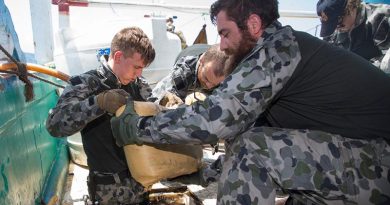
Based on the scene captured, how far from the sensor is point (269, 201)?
159 centimetres

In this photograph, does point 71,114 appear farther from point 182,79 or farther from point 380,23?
point 380,23

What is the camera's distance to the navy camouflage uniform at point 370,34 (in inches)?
145

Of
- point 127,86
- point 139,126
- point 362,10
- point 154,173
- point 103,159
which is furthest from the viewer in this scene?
point 362,10

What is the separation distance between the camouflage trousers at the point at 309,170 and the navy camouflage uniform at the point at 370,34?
2.39 meters

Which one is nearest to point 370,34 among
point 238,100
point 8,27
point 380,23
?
point 380,23

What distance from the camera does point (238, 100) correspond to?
1576 mm

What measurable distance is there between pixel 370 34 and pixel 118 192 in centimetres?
310

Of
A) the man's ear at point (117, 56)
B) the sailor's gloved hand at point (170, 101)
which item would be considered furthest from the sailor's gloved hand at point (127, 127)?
the sailor's gloved hand at point (170, 101)

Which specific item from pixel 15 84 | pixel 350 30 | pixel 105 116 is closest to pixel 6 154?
pixel 15 84

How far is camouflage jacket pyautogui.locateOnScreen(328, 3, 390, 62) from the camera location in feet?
12.1

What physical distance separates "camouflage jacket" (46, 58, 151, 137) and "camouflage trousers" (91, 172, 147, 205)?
1.64ft

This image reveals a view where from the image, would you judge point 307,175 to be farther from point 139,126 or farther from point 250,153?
point 139,126

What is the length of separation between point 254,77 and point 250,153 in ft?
1.16

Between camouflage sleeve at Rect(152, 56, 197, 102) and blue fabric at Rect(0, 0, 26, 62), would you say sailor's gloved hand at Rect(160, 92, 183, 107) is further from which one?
blue fabric at Rect(0, 0, 26, 62)
